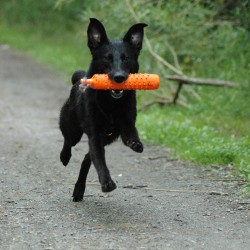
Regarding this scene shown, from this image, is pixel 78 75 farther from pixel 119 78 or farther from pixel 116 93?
pixel 119 78

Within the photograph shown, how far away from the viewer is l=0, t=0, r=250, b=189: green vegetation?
8.76 meters

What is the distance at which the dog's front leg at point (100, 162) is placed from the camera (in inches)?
219

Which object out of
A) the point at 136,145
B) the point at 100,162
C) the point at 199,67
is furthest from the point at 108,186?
the point at 199,67

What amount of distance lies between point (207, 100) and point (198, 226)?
630cm

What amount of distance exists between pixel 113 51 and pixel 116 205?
1.35 metres

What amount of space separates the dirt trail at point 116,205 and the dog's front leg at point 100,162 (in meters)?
0.29

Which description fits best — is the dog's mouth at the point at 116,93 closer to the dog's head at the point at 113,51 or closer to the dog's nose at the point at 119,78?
the dog's head at the point at 113,51

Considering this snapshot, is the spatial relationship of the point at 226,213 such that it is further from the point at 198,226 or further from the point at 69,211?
the point at 69,211

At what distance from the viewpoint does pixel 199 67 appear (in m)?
13.2

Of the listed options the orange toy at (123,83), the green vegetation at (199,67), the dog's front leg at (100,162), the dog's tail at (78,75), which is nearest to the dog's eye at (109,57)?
the orange toy at (123,83)

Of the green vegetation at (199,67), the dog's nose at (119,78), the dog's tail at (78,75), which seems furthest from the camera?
the green vegetation at (199,67)

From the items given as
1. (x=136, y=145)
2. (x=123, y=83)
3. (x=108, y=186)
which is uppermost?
(x=123, y=83)

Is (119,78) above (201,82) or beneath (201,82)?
above

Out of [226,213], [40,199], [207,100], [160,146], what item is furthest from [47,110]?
[226,213]
